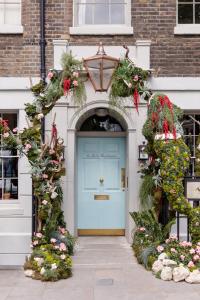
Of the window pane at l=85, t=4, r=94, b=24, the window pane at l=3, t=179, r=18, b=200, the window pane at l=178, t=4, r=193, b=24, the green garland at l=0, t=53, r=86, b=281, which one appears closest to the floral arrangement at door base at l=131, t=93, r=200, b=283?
the green garland at l=0, t=53, r=86, b=281

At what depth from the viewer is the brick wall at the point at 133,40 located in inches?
385

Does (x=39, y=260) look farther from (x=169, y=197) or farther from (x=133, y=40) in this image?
(x=133, y=40)

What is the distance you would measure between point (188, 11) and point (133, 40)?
55.7 inches

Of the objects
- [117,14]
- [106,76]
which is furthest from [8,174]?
[117,14]

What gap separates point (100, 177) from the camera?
10539 millimetres

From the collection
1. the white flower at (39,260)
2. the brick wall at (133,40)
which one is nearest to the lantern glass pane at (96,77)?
the brick wall at (133,40)

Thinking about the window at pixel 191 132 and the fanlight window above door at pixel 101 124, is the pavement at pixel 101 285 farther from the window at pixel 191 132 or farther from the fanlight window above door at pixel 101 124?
the fanlight window above door at pixel 101 124

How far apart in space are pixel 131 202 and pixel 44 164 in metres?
2.37

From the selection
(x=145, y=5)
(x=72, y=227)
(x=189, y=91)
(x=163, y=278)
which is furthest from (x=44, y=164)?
(x=145, y=5)

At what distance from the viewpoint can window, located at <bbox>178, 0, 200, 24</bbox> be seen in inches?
396

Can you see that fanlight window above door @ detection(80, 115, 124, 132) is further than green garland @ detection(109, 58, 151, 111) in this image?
Yes

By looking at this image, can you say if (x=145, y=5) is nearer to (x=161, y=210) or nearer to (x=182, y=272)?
(x=161, y=210)

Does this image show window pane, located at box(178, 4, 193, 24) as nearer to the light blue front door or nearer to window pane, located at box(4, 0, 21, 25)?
the light blue front door

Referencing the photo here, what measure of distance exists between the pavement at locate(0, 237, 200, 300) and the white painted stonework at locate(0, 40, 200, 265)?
3.54 feet
